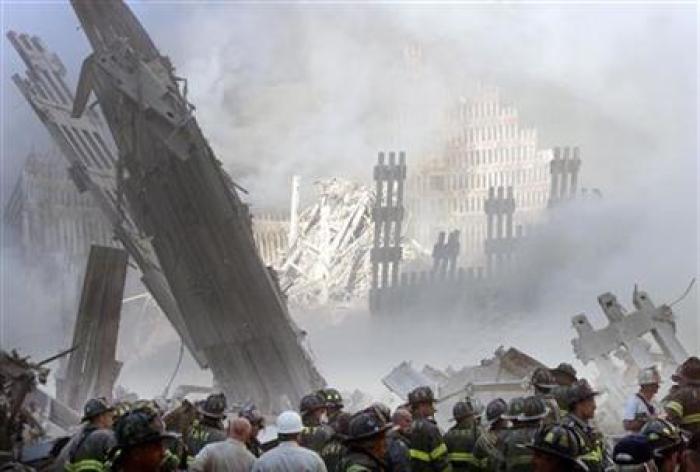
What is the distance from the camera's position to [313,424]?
7.69m

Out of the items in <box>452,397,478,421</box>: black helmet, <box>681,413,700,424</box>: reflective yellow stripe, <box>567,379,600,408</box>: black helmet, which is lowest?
<box>452,397,478,421</box>: black helmet

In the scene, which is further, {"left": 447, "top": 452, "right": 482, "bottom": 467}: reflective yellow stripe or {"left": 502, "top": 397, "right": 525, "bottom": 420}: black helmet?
{"left": 447, "top": 452, "right": 482, "bottom": 467}: reflective yellow stripe

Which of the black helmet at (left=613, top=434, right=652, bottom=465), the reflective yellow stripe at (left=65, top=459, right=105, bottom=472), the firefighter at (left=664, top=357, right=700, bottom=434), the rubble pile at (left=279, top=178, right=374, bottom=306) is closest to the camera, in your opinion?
the black helmet at (left=613, top=434, right=652, bottom=465)

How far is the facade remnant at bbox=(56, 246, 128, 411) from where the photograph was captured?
14.0m

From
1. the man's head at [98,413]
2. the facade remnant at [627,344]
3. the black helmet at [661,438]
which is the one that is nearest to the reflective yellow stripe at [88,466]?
the man's head at [98,413]

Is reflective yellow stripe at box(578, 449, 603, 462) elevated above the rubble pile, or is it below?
below

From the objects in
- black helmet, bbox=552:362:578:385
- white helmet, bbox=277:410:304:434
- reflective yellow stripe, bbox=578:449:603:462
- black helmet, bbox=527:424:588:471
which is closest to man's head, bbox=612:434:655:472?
reflective yellow stripe, bbox=578:449:603:462

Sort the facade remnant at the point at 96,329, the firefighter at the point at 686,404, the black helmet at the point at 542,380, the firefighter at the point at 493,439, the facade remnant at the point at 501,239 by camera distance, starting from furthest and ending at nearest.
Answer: the facade remnant at the point at 501,239
the facade remnant at the point at 96,329
the black helmet at the point at 542,380
the firefighter at the point at 686,404
the firefighter at the point at 493,439

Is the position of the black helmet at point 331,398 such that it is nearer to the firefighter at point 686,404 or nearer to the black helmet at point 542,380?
the black helmet at point 542,380

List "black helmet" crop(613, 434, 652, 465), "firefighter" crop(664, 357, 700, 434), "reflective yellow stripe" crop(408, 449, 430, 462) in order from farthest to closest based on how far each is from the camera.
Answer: "firefighter" crop(664, 357, 700, 434)
"reflective yellow stripe" crop(408, 449, 430, 462)
"black helmet" crop(613, 434, 652, 465)

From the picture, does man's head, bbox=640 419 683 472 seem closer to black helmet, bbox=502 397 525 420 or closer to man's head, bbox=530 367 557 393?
black helmet, bbox=502 397 525 420

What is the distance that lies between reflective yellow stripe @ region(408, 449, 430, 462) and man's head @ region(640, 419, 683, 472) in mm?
2084

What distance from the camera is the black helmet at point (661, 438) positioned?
4.56 m

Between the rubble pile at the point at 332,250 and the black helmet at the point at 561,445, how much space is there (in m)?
21.8
